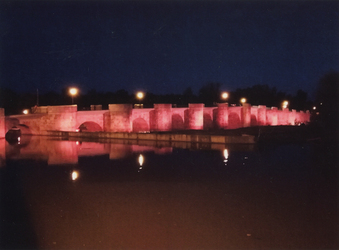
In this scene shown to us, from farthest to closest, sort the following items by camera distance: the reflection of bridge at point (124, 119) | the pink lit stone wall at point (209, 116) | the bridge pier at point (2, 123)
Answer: the pink lit stone wall at point (209, 116) < the reflection of bridge at point (124, 119) < the bridge pier at point (2, 123)

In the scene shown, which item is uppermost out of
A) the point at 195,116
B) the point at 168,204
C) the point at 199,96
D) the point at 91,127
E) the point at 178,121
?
the point at 199,96

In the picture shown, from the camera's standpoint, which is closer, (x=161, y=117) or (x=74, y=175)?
(x=74, y=175)

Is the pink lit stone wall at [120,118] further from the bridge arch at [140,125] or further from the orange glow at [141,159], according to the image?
the orange glow at [141,159]

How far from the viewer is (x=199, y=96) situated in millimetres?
78125

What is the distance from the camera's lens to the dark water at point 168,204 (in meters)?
5.29

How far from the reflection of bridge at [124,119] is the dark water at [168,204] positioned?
1297 cm

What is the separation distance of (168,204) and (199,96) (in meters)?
71.8

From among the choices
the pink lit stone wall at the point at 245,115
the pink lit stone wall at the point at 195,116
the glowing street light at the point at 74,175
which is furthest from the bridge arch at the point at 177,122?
A: the glowing street light at the point at 74,175

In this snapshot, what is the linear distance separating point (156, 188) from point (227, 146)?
10098 mm

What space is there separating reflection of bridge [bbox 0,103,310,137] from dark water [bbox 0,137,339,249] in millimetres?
12966

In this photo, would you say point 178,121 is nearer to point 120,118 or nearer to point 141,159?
point 120,118

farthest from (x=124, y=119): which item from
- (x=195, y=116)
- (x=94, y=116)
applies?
(x=195, y=116)

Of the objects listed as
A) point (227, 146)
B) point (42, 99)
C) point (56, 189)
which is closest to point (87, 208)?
point (56, 189)

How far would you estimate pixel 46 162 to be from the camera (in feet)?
43.1
